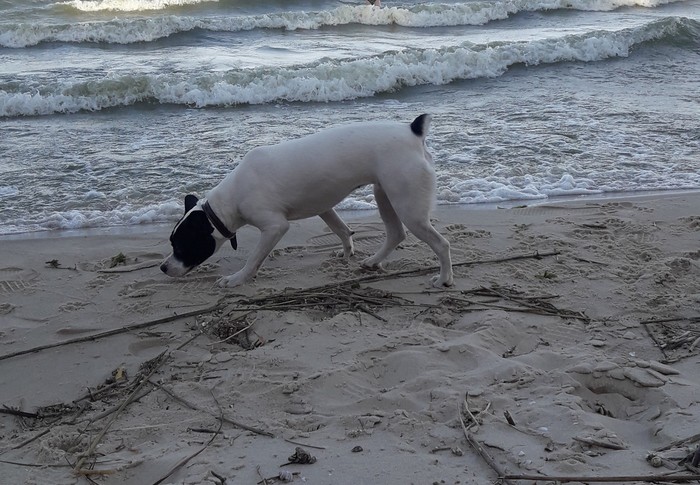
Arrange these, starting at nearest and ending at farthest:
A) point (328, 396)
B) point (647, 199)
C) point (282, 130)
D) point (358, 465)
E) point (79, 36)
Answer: point (358, 465), point (328, 396), point (647, 199), point (282, 130), point (79, 36)

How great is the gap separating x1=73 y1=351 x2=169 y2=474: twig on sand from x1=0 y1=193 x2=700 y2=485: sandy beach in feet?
0.04

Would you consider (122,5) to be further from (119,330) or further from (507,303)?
(507,303)

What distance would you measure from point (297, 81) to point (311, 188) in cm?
696

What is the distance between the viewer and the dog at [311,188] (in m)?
5.17

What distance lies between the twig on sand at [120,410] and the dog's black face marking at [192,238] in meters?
1.07

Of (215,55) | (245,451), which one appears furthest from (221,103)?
(245,451)

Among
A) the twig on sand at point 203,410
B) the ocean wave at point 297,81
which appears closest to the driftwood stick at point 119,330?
the twig on sand at point 203,410

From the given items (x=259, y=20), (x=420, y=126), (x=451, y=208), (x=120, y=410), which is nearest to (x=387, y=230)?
(x=420, y=126)

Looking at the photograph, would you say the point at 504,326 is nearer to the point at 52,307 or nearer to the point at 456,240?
the point at 456,240

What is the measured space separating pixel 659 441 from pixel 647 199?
4352mm

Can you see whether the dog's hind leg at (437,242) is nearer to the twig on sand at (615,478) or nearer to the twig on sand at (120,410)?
the twig on sand at (120,410)

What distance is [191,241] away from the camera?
17.4 ft

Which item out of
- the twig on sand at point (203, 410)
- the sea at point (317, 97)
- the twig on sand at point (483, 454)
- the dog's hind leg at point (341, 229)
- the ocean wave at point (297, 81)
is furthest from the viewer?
the ocean wave at point (297, 81)

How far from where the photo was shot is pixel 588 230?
6.18 meters
